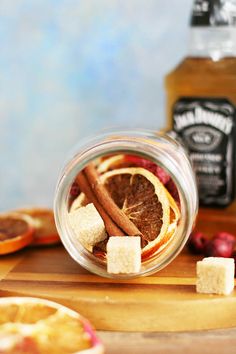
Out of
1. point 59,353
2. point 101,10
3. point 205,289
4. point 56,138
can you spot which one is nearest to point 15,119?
point 56,138

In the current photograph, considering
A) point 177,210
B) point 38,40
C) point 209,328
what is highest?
point 38,40

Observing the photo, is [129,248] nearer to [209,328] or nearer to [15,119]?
[209,328]

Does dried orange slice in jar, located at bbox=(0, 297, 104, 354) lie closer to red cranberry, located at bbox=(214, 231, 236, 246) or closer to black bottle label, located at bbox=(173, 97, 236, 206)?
red cranberry, located at bbox=(214, 231, 236, 246)

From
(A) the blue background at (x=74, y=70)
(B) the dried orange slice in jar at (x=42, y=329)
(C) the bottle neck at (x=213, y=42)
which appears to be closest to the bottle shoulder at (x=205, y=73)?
(C) the bottle neck at (x=213, y=42)

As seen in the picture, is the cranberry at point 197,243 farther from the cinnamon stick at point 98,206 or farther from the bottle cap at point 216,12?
the bottle cap at point 216,12

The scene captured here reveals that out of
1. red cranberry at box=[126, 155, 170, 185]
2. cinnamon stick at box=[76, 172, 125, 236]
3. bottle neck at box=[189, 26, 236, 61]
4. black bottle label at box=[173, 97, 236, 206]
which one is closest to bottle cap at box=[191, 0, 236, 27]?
bottle neck at box=[189, 26, 236, 61]

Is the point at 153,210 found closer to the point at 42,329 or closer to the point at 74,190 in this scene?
the point at 74,190
